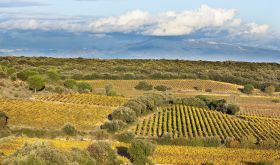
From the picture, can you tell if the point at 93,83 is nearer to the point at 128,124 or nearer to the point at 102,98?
the point at 102,98

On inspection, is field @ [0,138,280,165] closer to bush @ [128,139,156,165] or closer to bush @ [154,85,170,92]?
bush @ [128,139,156,165]

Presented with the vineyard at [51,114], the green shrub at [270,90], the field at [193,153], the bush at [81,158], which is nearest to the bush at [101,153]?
the bush at [81,158]

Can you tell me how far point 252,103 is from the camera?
308ft

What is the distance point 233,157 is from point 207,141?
7966 millimetres

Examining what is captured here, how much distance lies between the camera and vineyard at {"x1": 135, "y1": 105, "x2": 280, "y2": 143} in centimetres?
5638

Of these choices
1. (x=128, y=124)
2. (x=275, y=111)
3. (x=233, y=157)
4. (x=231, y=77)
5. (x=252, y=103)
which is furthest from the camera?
(x=231, y=77)

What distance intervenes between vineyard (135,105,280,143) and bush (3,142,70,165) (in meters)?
31.4

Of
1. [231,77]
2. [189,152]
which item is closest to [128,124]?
[189,152]

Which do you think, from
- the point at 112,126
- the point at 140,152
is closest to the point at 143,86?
the point at 112,126

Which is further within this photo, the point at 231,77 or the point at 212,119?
the point at 231,77

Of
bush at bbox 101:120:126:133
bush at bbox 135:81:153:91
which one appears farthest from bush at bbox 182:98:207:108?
bush at bbox 101:120:126:133

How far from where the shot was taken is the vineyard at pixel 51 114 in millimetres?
54316

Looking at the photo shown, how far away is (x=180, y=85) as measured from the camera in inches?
4419

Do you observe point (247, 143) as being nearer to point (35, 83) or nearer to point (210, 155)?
point (210, 155)
